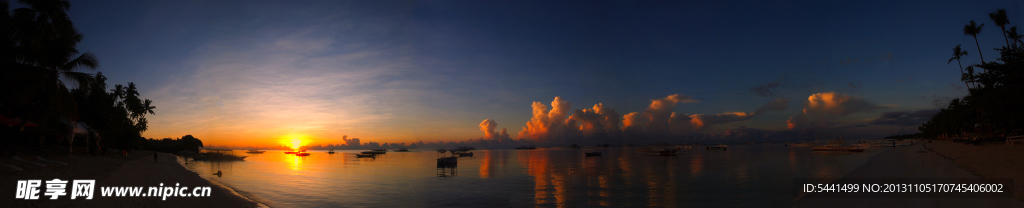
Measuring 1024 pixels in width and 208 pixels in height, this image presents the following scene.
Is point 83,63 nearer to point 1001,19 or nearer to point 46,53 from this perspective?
point 46,53

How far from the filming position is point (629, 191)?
23.9m

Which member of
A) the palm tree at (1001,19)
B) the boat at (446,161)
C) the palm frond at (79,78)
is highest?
the palm tree at (1001,19)

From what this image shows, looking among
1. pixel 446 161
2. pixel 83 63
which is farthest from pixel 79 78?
pixel 446 161

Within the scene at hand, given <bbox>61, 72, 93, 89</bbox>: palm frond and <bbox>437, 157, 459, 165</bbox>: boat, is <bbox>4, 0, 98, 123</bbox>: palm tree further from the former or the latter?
<bbox>437, 157, 459, 165</bbox>: boat

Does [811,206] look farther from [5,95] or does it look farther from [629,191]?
[5,95]

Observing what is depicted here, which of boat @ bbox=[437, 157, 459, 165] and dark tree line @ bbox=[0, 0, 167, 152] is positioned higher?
dark tree line @ bbox=[0, 0, 167, 152]

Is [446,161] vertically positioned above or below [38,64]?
below

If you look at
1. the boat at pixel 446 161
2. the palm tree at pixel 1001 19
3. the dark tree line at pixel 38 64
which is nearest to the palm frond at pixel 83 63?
the dark tree line at pixel 38 64

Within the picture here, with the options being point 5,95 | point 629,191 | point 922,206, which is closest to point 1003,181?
point 922,206

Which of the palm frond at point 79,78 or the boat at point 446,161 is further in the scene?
the boat at point 446,161

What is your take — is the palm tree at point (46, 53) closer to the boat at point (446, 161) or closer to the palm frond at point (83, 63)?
the palm frond at point (83, 63)

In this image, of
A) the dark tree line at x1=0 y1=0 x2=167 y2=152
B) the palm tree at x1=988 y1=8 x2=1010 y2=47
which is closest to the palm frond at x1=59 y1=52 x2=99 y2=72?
the dark tree line at x1=0 y1=0 x2=167 y2=152

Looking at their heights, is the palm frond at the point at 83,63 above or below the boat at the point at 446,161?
above

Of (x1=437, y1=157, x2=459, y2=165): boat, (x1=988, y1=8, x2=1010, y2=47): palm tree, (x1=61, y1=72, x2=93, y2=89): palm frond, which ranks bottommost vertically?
(x1=437, y1=157, x2=459, y2=165): boat
